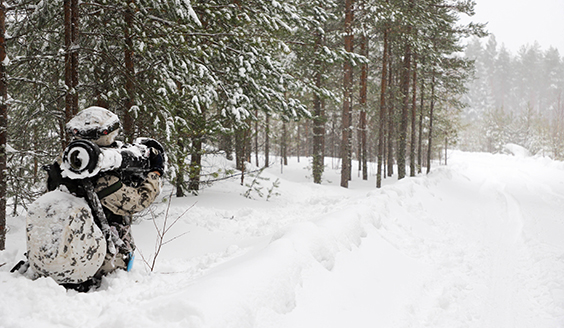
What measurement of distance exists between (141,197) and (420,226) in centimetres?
635

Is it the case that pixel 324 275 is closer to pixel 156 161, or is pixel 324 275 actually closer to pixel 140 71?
pixel 156 161

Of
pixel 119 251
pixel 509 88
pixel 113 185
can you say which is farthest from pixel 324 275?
pixel 509 88

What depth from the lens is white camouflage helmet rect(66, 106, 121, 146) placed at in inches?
112

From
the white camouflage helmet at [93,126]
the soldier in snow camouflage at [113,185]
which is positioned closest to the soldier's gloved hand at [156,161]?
the soldier in snow camouflage at [113,185]

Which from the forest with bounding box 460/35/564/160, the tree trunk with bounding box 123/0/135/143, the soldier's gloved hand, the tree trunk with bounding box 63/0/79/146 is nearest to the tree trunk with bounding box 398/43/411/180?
the tree trunk with bounding box 123/0/135/143

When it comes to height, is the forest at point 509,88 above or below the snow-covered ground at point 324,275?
above

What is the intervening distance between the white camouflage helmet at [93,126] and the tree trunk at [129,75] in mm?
2614

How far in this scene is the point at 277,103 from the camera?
766 centimetres

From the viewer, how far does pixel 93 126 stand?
112 inches

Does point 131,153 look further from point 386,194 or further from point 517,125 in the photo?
point 517,125

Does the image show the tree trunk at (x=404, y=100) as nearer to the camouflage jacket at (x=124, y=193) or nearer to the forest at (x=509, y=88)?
the camouflage jacket at (x=124, y=193)

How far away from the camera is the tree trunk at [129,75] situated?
5.47 metres

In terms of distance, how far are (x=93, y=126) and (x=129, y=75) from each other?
115 inches

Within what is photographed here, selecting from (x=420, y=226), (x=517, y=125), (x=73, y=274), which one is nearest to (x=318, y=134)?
(x=420, y=226)
